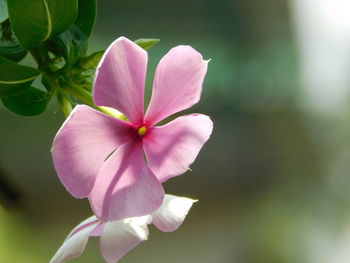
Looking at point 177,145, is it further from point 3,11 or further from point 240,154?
point 240,154

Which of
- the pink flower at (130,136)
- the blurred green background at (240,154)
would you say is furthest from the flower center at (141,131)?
the blurred green background at (240,154)

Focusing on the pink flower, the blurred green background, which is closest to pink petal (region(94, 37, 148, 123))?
the pink flower

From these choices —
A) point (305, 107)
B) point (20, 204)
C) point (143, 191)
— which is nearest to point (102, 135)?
point (143, 191)

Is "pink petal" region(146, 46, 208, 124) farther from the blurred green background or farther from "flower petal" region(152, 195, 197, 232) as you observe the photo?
the blurred green background

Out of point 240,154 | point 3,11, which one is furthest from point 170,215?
point 240,154

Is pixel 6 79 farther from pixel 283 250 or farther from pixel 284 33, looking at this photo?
pixel 284 33

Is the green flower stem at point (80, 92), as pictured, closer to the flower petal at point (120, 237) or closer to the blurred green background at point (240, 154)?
the flower petal at point (120, 237)
